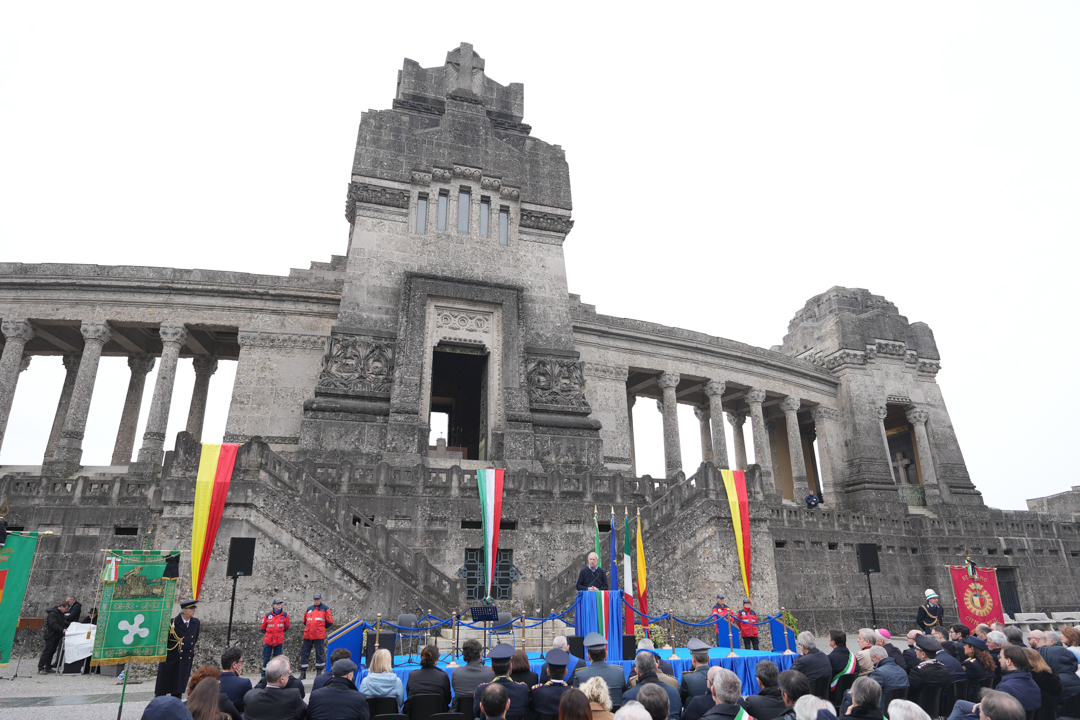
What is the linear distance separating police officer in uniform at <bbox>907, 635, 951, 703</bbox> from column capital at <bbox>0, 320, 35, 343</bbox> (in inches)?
1264

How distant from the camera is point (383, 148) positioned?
26.4 meters

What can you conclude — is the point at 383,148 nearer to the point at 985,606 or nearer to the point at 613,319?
the point at 613,319

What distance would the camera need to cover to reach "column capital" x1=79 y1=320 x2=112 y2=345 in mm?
25953

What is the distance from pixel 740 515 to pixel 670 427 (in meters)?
14.5

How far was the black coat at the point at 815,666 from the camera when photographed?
7945 mm

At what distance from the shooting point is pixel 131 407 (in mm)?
28812

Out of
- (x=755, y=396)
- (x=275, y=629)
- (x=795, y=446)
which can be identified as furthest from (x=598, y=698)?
(x=795, y=446)

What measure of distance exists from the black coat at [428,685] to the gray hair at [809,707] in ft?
12.3

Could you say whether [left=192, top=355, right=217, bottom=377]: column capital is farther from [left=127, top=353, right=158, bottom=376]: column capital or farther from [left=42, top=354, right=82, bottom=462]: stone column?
[left=42, top=354, right=82, bottom=462]: stone column

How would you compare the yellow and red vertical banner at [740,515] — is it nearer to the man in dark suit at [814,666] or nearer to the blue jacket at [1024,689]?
the man in dark suit at [814,666]

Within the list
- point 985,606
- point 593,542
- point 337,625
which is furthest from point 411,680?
point 985,606

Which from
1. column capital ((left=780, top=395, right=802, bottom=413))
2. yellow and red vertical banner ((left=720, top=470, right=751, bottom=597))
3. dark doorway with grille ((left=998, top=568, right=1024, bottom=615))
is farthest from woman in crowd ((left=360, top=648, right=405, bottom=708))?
column capital ((left=780, top=395, right=802, bottom=413))

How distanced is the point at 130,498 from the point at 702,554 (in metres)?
16.5

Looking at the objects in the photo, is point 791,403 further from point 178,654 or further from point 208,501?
point 178,654
